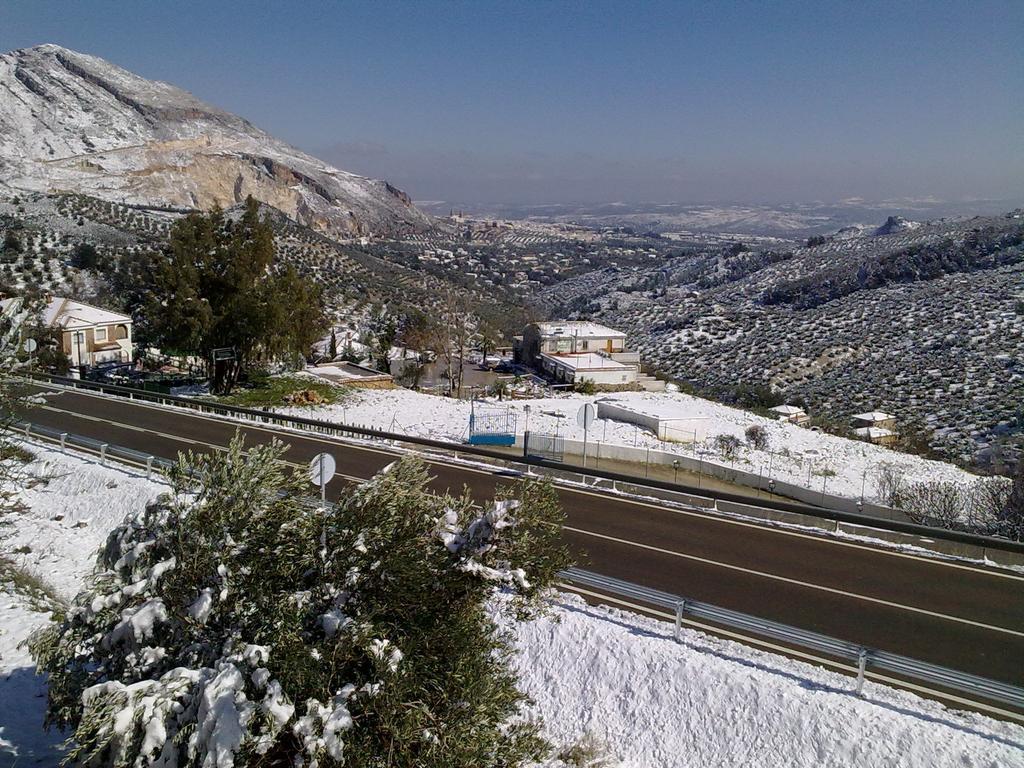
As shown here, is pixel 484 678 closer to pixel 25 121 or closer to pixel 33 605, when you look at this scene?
pixel 33 605

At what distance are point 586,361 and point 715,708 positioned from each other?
142 feet

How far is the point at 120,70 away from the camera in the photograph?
604 feet

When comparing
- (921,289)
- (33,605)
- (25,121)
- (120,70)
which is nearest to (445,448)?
(33,605)

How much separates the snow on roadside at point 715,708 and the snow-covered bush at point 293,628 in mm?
1482

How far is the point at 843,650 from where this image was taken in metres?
8.30

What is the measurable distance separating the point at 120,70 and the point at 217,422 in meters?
198

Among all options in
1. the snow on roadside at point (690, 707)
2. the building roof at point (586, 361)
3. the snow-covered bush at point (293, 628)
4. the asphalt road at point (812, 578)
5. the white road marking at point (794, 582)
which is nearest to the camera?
the snow-covered bush at point (293, 628)

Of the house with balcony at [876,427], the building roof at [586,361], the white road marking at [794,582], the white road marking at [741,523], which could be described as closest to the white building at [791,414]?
the house with balcony at [876,427]

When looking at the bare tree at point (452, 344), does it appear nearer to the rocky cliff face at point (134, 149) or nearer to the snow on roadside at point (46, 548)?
the snow on roadside at point (46, 548)

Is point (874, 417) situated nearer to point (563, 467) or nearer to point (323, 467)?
point (563, 467)

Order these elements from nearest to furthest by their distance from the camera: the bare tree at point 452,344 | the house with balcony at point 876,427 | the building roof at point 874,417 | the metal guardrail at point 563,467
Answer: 1. the metal guardrail at point 563,467
2. the house with balcony at point 876,427
3. the building roof at point 874,417
4. the bare tree at point 452,344

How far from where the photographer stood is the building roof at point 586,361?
4909cm

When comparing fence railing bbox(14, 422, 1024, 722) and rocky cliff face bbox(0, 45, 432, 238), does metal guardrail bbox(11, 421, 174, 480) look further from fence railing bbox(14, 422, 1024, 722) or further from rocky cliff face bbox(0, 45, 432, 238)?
rocky cliff face bbox(0, 45, 432, 238)

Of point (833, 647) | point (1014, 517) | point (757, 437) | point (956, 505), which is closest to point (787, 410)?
point (757, 437)
